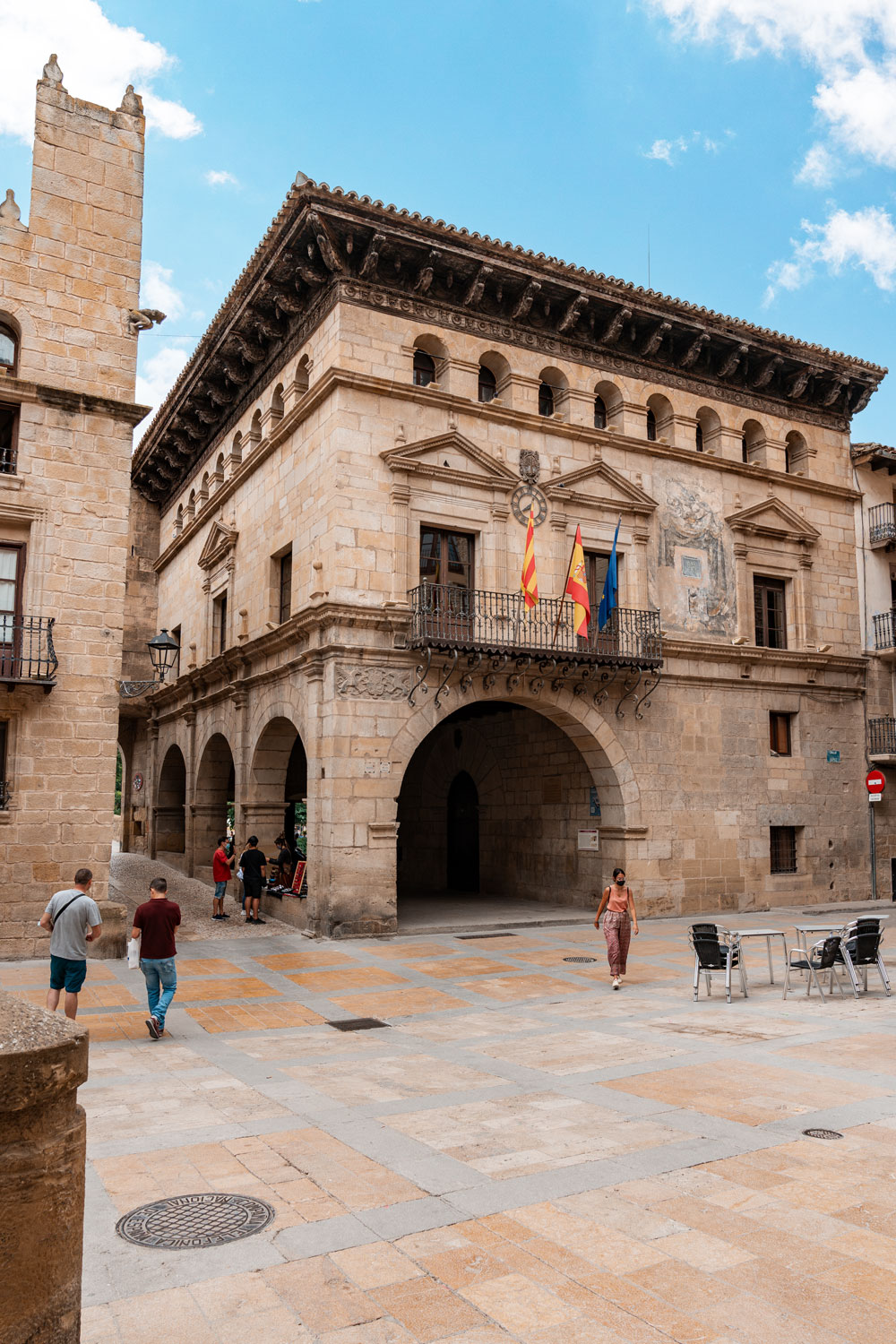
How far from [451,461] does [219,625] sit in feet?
30.8

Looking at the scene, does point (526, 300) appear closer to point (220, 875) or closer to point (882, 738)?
point (220, 875)

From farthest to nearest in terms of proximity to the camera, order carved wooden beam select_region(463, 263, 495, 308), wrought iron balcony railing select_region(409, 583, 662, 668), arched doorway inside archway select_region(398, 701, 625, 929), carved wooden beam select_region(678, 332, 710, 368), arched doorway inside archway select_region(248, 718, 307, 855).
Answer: carved wooden beam select_region(678, 332, 710, 368) < arched doorway inside archway select_region(248, 718, 307, 855) < arched doorway inside archway select_region(398, 701, 625, 929) < carved wooden beam select_region(463, 263, 495, 308) < wrought iron balcony railing select_region(409, 583, 662, 668)

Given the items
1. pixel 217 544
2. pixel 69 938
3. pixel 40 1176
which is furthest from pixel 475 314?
pixel 40 1176

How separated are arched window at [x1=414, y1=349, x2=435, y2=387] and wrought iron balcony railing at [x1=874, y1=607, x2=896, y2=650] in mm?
12809

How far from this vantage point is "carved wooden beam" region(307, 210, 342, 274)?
57.4 feet

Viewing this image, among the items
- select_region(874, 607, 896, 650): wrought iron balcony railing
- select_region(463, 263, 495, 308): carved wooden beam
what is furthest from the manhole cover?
select_region(874, 607, 896, 650): wrought iron balcony railing

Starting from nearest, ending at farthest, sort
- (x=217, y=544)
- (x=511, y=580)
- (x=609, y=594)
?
(x=511, y=580) < (x=609, y=594) < (x=217, y=544)

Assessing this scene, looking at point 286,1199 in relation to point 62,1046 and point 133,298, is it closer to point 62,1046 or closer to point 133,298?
point 62,1046

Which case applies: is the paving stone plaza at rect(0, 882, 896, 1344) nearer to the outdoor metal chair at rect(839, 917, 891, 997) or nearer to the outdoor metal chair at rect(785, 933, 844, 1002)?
the outdoor metal chair at rect(785, 933, 844, 1002)

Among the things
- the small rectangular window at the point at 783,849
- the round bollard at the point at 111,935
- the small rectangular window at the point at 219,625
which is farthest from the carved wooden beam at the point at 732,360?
the round bollard at the point at 111,935

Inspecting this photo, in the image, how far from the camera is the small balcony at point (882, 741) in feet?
77.8

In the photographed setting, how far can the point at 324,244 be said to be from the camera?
703 inches

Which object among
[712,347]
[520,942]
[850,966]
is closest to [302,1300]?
[850,966]

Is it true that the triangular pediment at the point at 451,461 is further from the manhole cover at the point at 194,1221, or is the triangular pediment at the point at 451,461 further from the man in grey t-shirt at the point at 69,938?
the manhole cover at the point at 194,1221
